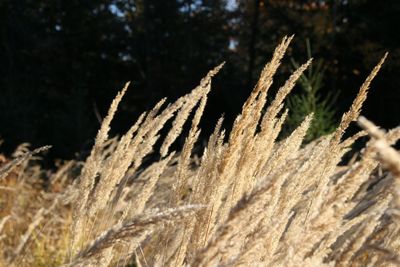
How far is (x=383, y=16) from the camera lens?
51.6 feet

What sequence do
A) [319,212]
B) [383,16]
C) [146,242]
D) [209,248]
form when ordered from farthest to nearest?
[383,16]
[146,242]
[319,212]
[209,248]

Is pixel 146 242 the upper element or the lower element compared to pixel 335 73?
lower

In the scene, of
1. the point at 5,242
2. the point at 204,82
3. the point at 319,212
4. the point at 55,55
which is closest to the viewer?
the point at 319,212

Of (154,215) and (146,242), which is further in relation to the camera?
(146,242)

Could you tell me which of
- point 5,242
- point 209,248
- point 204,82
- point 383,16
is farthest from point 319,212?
point 383,16

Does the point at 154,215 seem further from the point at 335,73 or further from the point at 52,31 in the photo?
the point at 52,31

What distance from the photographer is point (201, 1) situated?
19734 millimetres

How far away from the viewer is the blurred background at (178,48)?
16.0m

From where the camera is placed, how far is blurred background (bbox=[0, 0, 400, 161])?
16.0 meters

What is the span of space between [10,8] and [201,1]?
6172 millimetres

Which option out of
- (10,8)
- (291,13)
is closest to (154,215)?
(291,13)

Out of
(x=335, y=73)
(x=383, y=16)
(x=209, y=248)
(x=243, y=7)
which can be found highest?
(x=243, y=7)

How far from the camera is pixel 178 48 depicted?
18906 millimetres

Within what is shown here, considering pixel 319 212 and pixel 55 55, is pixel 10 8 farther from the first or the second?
pixel 319 212
